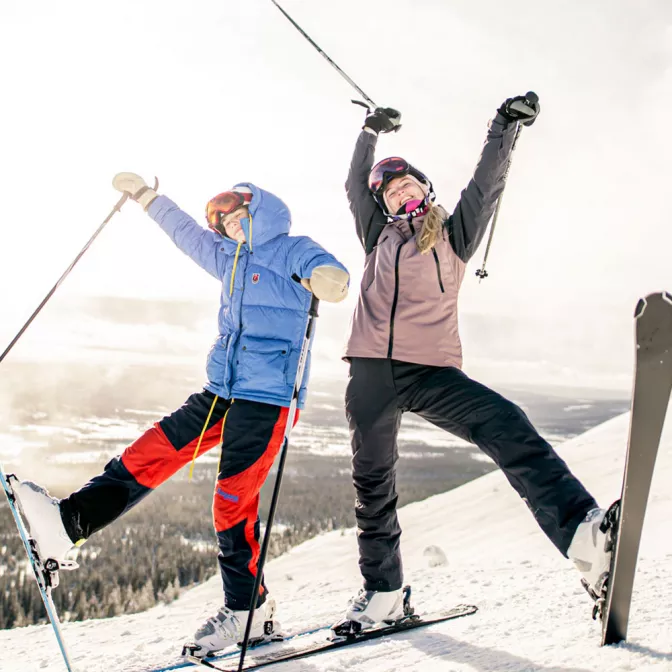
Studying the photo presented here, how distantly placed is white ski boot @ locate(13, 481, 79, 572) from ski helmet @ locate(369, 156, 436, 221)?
221cm

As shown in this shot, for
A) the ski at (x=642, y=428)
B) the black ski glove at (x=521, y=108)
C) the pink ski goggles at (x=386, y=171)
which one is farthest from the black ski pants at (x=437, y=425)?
the black ski glove at (x=521, y=108)

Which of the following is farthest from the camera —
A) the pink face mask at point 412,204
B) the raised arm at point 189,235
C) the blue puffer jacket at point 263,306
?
the raised arm at point 189,235

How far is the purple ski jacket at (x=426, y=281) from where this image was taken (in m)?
2.89

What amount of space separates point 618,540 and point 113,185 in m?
3.24

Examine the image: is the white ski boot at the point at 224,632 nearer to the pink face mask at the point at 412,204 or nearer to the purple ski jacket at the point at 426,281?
the purple ski jacket at the point at 426,281

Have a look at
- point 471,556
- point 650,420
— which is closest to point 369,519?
point 650,420

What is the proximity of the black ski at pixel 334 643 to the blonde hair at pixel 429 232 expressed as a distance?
1.84 meters

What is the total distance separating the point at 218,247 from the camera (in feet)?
11.4

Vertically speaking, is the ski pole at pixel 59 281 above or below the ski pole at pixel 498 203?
below

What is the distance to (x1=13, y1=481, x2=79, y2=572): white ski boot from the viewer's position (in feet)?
9.29

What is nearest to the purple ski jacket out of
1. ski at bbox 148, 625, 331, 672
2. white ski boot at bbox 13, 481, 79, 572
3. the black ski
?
the black ski

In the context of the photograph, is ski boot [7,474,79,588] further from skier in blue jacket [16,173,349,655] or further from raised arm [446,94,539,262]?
raised arm [446,94,539,262]

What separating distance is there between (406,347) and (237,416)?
2.92ft

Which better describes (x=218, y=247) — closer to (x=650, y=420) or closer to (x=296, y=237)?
(x=296, y=237)
